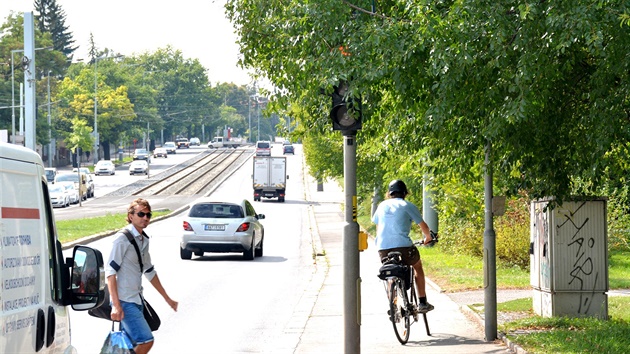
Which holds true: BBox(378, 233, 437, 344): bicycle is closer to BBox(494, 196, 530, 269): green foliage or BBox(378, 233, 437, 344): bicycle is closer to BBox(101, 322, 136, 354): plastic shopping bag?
BBox(101, 322, 136, 354): plastic shopping bag

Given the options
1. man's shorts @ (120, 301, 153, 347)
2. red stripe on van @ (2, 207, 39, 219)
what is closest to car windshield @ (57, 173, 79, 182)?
man's shorts @ (120, 301, 153, 347)

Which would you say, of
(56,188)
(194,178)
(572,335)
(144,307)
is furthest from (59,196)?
(144,307)

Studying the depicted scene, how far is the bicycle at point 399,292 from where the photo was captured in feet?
40.4

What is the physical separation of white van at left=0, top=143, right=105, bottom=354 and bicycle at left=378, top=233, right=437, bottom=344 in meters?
6.31

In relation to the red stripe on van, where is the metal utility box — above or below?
below

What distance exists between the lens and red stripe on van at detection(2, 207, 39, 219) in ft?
16.8

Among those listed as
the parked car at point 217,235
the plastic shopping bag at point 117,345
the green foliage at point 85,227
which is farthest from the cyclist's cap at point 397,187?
the green foliage at point 85,227

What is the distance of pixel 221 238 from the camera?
26859 millimetres

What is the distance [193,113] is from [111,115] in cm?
7071

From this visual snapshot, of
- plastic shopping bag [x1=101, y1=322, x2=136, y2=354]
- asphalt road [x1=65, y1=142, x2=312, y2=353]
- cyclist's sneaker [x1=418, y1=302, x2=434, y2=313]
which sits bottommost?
asphalt road [x1=65, y1=142, x2=312, y2=353]

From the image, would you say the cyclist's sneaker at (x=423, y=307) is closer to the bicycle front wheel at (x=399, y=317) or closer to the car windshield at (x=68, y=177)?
the bicycle front wheel at (x=399, y=317)

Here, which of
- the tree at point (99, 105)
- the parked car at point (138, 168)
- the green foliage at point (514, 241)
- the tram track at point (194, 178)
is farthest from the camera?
the tree at point (99, 105)

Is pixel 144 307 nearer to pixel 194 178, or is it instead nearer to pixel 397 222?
pixel 397 222

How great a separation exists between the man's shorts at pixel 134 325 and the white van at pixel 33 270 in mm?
1988
